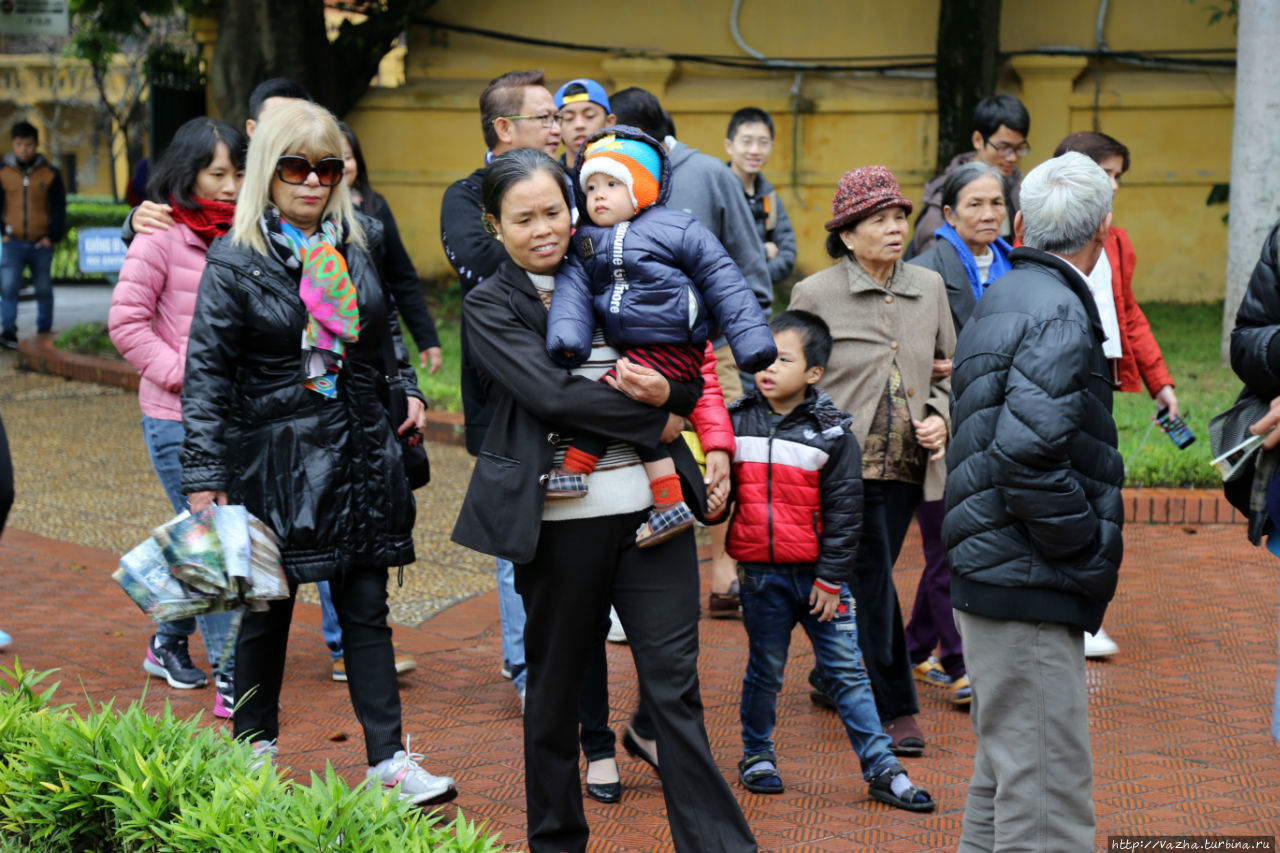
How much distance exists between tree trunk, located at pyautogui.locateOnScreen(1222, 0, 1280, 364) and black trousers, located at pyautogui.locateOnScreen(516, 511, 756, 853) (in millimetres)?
8149

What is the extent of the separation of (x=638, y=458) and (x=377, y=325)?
44.4 inches

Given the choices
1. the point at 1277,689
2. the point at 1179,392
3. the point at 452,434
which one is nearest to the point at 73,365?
the point at 452,434

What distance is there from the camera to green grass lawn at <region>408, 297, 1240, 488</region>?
8602 mm

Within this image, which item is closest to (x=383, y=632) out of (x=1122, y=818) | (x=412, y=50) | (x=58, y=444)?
(x=1122, y=818)

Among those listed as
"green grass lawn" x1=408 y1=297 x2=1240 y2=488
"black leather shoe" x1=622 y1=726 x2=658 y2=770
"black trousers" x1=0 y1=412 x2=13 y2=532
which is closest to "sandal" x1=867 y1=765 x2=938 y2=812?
"black leather shoe" x1=622 y1=726 x2=658 y2=770

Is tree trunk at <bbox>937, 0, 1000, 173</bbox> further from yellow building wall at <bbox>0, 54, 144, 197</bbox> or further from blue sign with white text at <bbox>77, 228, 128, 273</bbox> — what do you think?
yellow building wall at <bbox>0, 54, 144, 197</bbox>

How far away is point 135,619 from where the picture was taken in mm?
6590

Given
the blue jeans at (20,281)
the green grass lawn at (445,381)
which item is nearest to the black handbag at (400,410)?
the green grass lawn at (445,381)

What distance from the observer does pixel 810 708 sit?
217 inches

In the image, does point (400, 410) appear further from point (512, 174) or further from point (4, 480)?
point (4, 480)

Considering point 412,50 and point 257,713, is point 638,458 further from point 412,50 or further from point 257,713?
point 412,50

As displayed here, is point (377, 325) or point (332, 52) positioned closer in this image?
point (377, 325)

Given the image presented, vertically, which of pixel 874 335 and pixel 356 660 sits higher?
pixel 874 335

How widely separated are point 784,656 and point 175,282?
8.64 ft
